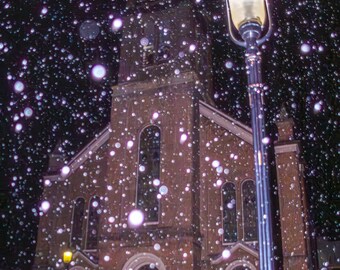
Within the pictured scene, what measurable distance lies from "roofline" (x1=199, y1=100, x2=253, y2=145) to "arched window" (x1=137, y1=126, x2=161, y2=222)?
2321 millimetres

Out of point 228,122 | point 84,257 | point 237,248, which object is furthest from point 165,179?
point 84,257

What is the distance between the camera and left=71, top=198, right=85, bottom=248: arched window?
61.5ft

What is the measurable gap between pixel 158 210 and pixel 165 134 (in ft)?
10.6

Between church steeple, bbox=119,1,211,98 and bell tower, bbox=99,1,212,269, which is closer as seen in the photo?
bell tower, bbox=99,1,212,269

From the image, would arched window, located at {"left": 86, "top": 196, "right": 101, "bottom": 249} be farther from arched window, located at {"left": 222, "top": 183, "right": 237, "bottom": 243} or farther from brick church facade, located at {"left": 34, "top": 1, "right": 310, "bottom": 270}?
arched window, located at {"left": 222, "top": 183, "right": 237, "bottom": 243}

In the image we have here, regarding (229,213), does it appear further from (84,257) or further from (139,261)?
(84,257)

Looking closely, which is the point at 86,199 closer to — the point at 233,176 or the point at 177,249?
the point at 177,249

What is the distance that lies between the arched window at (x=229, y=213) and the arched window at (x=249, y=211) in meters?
0.42

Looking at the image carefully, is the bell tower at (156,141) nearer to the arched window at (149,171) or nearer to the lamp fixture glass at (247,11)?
the arched window at (149,171)

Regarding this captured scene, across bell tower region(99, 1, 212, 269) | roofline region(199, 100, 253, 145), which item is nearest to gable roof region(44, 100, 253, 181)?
roofline region(199, 100, 253, 145)

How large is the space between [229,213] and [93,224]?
6.21 meters

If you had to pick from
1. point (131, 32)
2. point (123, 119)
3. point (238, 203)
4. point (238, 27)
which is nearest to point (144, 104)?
point (123, 119)

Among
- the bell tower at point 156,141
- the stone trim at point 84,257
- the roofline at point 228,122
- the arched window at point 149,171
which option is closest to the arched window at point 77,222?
the stone trim at point 84,257

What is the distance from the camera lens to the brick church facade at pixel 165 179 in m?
15.9
